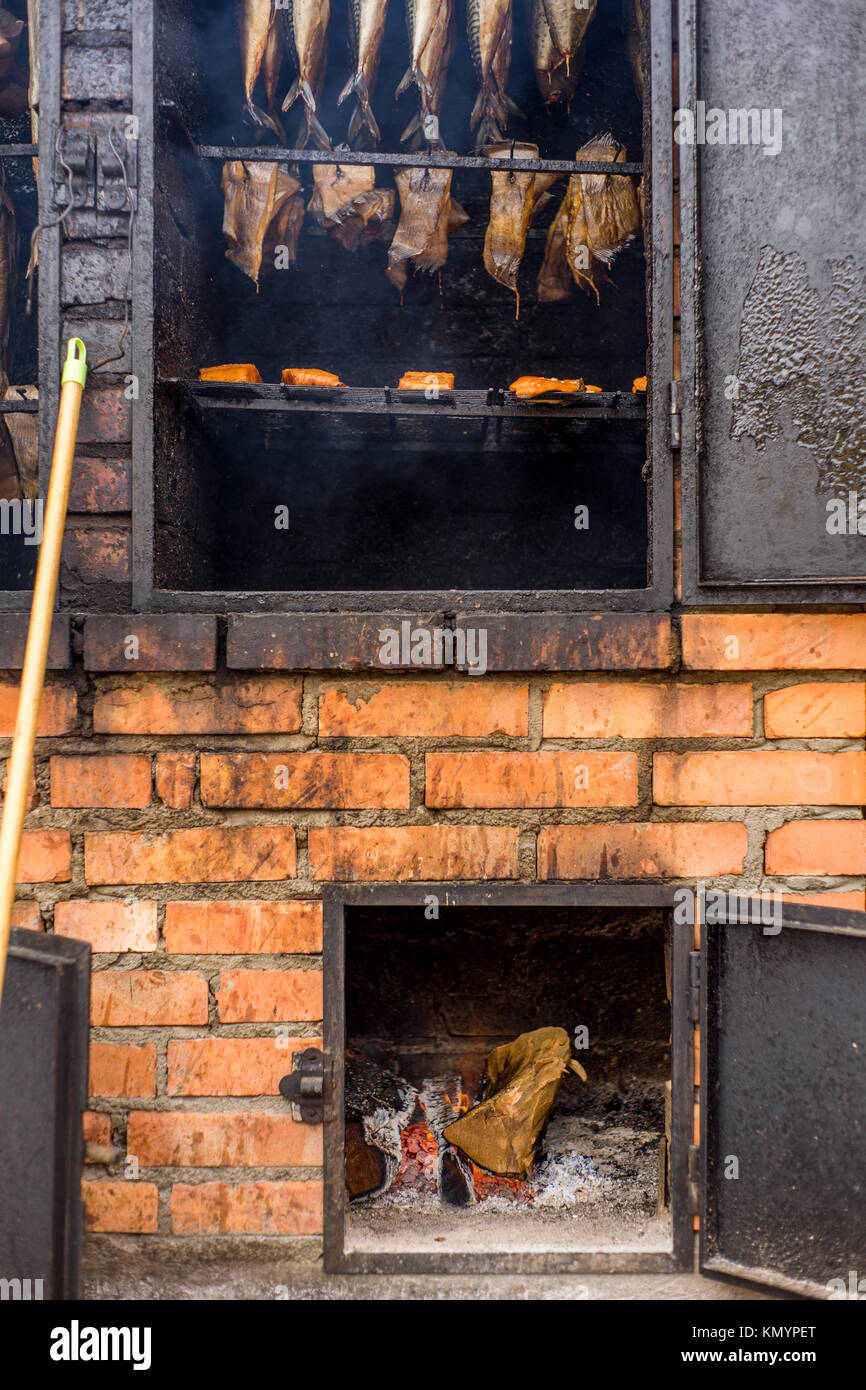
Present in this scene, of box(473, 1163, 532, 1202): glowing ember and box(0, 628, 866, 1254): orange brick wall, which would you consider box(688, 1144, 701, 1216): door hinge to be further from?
box(0, 628, 866, 1254): orange brick wall

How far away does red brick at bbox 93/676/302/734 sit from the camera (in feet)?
4.92

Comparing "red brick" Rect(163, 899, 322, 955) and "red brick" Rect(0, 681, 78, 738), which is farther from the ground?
"red brick" Rect(0, 681, 78, 738)

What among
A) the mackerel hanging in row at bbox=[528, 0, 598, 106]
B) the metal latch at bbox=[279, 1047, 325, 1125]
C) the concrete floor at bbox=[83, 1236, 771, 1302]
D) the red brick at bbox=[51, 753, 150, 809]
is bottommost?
the concrete floor at bbox=[83, 1236, 771, 1302]

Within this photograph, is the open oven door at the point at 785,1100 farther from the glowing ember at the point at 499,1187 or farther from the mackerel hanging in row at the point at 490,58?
the mackerel hanging in row at the point at 490,58

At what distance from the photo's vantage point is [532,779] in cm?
150

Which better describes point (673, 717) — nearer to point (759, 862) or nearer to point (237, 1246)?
point (759, 862)

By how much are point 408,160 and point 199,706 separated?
119 cm

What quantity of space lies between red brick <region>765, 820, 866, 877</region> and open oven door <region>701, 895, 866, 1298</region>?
0.26ft

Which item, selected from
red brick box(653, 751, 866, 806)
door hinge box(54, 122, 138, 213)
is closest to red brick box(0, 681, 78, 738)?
door hinge box(54, 122, 138, 213)

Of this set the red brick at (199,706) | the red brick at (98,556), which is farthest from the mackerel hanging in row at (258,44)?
the red brick at (199,706)

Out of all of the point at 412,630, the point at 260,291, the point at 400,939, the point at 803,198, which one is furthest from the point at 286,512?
the point at 803,198

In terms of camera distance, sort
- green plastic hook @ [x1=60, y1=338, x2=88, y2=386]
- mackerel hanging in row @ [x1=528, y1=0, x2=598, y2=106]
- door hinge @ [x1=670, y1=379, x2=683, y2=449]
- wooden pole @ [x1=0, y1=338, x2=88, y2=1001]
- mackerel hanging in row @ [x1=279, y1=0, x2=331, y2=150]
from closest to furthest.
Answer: wooden pole @ [x1=0, y1=338, x2=88, y2=1001] → green plastic hook @ [x1=60, y1=338, x2=88, y2=386] → door hinge @ [x1=670, y1=379, x2=683, y2=449] → mackerel hanging in row @ [x1=279, y1=0, x2=331, y2=150] → mackerel hanging in row @ [x1=528, y1=0, x2=598, y2=106]

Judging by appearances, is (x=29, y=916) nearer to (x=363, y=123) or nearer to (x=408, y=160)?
(x=408, y=160)

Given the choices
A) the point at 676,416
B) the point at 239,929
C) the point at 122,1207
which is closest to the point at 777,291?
the point at 676,416
